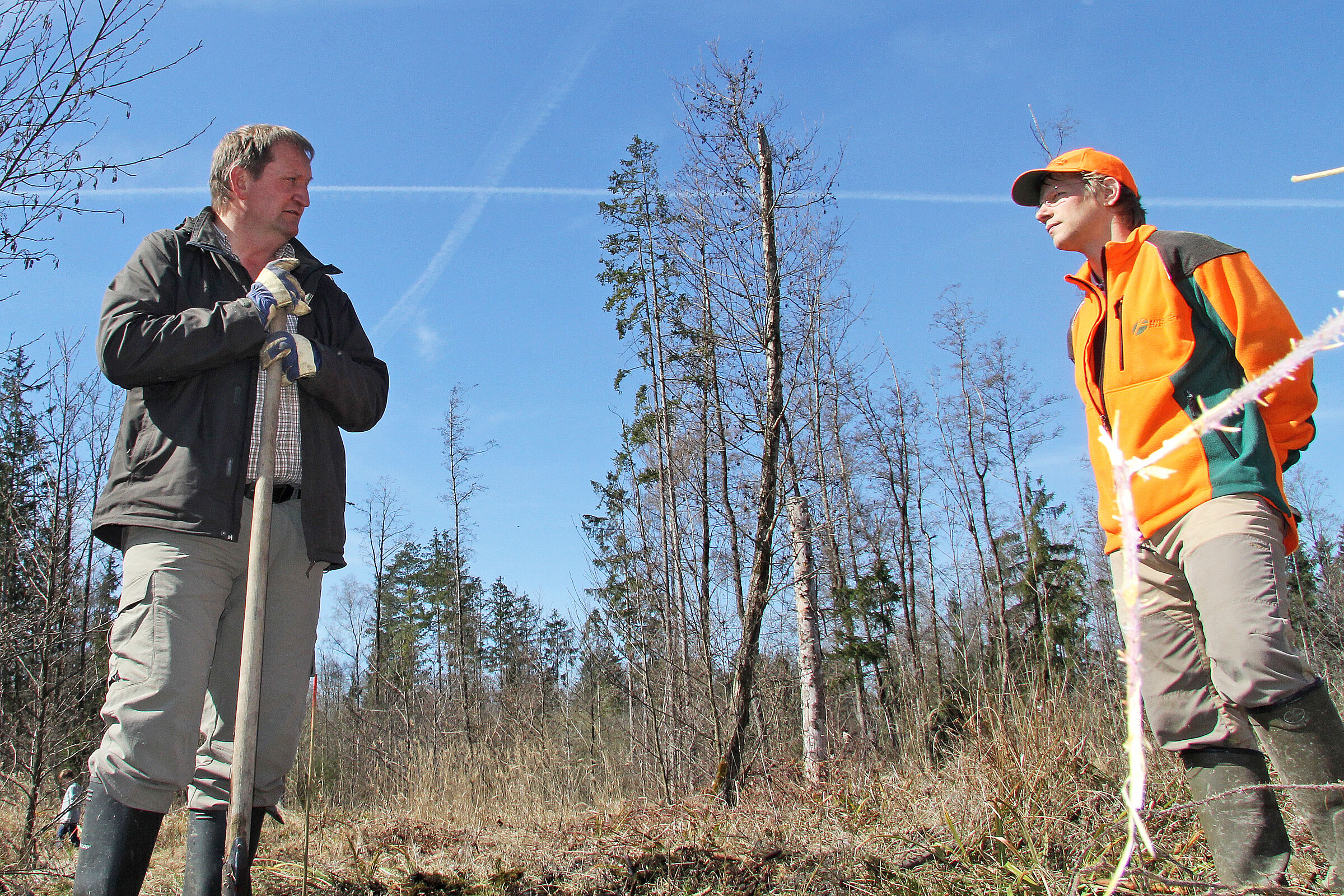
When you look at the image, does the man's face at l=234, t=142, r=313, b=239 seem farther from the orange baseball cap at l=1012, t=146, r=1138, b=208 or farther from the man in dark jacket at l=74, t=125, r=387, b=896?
the orange baseball cap at l=1012, t=146, r=1138, b=208

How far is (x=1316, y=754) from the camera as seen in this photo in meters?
1.73

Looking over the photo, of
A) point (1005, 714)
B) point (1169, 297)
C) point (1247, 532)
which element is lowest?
point (1005, 714)

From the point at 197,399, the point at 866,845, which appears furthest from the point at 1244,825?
the point at 197,399

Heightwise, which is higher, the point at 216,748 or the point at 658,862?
the point at 216,748

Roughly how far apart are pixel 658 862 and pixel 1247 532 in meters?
2.17

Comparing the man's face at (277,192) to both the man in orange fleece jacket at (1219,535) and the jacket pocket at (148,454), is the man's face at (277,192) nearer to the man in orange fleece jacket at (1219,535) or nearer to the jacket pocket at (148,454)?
the jacket pocket at (148,454)

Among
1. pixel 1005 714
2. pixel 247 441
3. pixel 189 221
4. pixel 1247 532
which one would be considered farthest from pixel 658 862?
pixel 189 221

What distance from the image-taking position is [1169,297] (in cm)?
201

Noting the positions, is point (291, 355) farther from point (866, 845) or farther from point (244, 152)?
point (866, 845)

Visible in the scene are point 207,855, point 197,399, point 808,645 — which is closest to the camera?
point 207,855

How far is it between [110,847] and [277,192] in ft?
5.94

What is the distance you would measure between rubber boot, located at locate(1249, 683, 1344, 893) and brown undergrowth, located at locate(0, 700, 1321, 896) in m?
0.22

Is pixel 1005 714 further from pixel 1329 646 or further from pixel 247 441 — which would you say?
pixel 1329 646

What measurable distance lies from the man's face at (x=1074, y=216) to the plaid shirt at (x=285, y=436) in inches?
87.3
